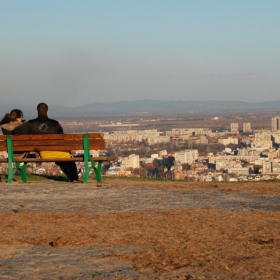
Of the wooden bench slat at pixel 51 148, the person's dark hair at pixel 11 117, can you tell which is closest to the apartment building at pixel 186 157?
the person's dark hair at pixel 11 117

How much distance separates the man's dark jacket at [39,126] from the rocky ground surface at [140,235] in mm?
2308

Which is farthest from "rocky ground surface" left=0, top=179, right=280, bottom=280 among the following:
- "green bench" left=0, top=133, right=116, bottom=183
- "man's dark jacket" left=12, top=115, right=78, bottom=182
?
"man's dark jacket" left=12, top=115, right=78, bottom=182

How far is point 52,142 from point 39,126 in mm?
672

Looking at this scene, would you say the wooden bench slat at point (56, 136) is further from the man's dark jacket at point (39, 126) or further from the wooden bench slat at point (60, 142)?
the man's dark jacket at point (39, 126)

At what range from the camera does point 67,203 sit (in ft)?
28.1

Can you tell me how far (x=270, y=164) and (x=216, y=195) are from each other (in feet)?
106

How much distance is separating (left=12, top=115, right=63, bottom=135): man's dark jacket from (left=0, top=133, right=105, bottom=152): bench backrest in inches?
20.9

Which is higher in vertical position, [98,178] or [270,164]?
[98,178]

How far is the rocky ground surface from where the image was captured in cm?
486

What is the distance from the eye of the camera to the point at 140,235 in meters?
6.14

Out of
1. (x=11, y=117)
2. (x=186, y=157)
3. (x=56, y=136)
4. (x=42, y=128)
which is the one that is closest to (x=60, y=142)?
(x=56, y=136)

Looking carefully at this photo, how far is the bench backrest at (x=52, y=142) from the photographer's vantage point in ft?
36.9

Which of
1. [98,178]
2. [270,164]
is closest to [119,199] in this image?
[98,178]

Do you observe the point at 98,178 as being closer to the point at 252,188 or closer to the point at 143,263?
the point at 252,188
